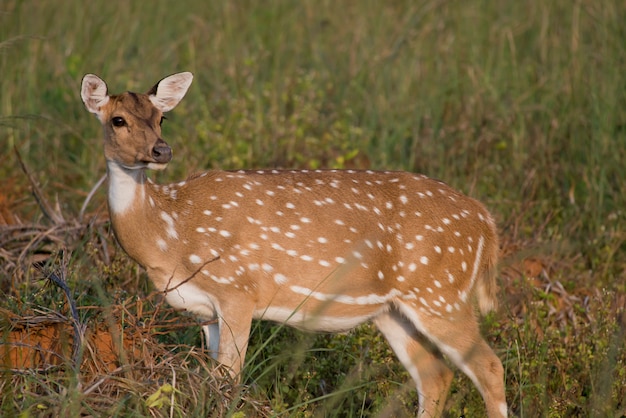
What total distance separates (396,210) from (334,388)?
111 cm

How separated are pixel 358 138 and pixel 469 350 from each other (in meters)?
3.73

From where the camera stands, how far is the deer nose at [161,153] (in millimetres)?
4996

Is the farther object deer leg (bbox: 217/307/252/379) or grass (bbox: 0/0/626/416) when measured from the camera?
grass (bbox: 0/0/626/416)

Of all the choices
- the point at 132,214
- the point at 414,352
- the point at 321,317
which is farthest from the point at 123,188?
the point at 414,352

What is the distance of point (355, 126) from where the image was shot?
920 centimetres

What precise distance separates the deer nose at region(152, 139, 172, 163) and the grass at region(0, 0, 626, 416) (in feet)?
2.74

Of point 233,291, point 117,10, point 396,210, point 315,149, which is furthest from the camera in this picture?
point 117,10

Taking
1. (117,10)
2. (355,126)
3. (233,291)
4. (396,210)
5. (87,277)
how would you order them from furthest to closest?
1. (117,10)
2. (355,126)
3. (87,277)
4. (396,210)
5. (233,291)

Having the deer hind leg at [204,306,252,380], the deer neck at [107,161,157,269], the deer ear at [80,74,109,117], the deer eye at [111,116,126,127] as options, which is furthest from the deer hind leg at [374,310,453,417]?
the deer ear at [80,74,109,117]

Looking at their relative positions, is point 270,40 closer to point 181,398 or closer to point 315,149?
point 315,149

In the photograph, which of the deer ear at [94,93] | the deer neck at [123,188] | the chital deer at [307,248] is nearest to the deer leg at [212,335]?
the chital deer at [307,248]

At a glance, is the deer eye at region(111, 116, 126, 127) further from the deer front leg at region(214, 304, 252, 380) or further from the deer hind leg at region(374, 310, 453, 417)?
the deer hind leg at region(374, 310, 453, 417)

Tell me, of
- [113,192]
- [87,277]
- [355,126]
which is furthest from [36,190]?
[355,126]

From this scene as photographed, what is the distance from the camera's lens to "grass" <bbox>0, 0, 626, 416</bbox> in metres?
5.73
